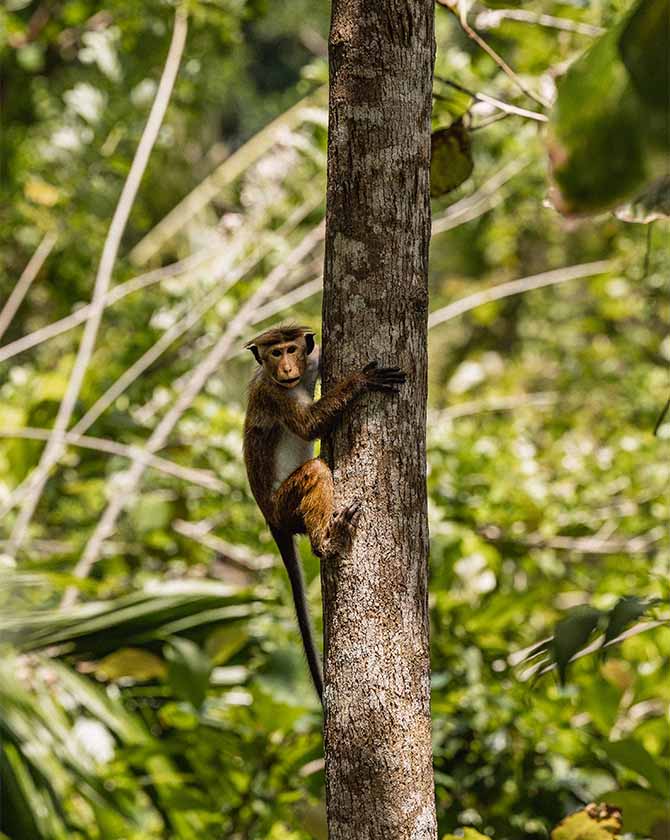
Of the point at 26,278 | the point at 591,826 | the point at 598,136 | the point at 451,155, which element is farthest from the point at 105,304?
the point at 598,136

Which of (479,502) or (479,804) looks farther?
(479,502)

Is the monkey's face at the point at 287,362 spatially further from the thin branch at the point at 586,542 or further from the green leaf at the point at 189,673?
the thin branch at the point at 586,542

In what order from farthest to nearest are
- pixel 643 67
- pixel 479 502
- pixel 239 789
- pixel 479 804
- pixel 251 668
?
pixel 479 502 → pixel 251 668 → pixel 239 789 → pixel 479 804 → pixel 643 67

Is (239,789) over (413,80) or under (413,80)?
under

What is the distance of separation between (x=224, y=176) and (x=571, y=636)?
4.49 metres

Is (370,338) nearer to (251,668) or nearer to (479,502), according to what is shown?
(251,668)

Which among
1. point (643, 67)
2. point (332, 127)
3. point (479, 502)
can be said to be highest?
point (479, 502)

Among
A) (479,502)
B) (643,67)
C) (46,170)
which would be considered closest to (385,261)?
(643,67)

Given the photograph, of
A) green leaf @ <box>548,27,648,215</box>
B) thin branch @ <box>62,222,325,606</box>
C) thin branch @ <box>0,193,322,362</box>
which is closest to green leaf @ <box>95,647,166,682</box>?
thin branch @ <box>62,222,325,606</box>

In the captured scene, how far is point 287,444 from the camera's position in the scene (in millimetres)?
2443

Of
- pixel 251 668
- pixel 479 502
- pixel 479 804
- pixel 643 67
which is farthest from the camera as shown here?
pixel 479 502

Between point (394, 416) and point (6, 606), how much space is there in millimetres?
1874

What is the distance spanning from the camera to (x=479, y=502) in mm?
3969

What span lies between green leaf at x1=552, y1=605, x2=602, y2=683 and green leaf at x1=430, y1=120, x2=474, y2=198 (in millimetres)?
1012
